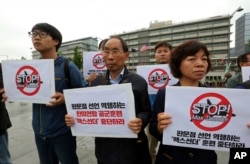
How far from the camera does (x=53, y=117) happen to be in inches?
76.5

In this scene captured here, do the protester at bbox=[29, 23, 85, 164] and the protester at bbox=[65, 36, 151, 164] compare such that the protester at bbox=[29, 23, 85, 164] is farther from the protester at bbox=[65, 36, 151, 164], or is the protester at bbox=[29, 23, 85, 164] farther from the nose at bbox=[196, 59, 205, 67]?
the nose at bbox=[196, 59, 205, 67]

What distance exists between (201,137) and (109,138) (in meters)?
0.70

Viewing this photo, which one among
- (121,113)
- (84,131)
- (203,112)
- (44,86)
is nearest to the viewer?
(203,112)

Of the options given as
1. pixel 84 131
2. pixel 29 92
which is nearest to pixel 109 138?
pixel 84 131

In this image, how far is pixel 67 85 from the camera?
200 cm

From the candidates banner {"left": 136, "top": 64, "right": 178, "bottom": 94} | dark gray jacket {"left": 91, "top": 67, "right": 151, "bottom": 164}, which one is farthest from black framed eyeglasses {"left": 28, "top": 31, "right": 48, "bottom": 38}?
banner {"left": 136, "top": 64, "right": 178, "bottom": 94}

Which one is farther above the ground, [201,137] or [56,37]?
[56,37]

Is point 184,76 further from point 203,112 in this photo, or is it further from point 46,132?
point 46,132

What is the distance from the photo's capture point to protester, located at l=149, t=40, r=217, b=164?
4.66ft

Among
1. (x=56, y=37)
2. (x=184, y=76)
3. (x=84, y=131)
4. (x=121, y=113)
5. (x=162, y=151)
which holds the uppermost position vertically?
(x=56, y=37)

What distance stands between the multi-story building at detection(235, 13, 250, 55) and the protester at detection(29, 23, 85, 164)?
257ft

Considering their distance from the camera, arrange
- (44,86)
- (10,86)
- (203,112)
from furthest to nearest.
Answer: (10,86), (44,86), (203,112)

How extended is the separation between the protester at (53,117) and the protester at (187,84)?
0.88 meters

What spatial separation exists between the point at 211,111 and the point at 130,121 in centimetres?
54
